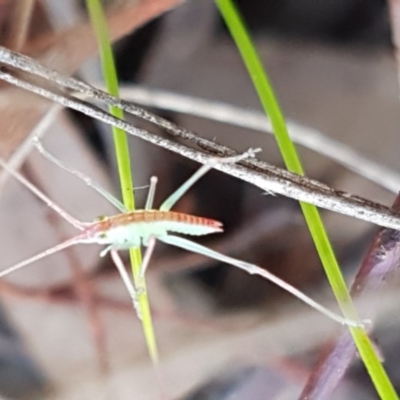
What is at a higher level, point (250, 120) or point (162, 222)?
point (250, 120)

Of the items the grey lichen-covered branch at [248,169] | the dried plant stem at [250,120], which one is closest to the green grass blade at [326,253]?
the grey lichen-covered branch at [248,169]

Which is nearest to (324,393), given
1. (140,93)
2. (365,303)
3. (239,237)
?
(365,303)

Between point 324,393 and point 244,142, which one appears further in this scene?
point 244,142

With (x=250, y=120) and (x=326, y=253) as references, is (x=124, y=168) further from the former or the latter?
(x=250, y=120)

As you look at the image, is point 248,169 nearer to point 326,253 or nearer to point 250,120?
point 326,253

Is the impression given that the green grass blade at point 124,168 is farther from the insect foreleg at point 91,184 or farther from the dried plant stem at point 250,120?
the dried plant stem at point 250,120

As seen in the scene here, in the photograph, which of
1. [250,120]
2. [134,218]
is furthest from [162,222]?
[250,120]

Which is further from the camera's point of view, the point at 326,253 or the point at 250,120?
the point at 250,120

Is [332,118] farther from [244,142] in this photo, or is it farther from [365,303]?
[365,303]

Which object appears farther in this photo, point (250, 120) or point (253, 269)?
point (250, 120)

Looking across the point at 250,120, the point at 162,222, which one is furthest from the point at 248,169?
the point at 250,120

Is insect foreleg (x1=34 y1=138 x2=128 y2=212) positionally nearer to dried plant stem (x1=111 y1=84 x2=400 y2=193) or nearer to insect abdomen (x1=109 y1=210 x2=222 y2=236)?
insect abdomen (x1=109 y1=210 x2=222 y2=236)
